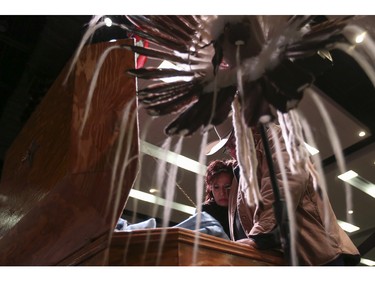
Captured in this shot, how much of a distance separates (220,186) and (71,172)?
80 centimetres

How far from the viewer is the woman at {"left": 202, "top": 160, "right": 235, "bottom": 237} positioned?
140 centimetres

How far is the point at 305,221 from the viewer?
0.97 metres

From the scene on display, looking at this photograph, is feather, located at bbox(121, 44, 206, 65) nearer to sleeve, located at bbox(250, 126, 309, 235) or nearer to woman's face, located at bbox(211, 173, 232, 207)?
sleeve, located at bbox(250, 126, 309, 235)

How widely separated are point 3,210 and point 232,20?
714mm

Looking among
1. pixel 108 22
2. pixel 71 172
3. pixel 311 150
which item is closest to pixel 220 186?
pixel 311 150

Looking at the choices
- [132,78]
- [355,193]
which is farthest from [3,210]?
[355,193]

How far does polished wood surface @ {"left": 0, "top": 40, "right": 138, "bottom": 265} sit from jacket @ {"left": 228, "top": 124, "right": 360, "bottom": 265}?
328 millimetres

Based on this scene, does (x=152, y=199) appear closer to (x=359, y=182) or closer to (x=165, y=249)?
(x=165, y=249)

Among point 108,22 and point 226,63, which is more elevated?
point 108,22

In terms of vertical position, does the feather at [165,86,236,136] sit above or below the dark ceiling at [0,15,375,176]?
below

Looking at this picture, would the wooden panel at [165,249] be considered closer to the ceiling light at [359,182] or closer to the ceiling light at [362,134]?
the ceiling light at [359,182]

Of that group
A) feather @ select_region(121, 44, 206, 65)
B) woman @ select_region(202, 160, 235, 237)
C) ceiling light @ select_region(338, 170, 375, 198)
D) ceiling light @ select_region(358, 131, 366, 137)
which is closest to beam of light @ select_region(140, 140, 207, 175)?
feather @ select_region(121, 44, 206, 65)

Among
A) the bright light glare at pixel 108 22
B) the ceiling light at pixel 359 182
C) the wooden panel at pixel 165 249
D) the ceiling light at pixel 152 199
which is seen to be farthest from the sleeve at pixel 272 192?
the ceiling light at pixel 359 182
